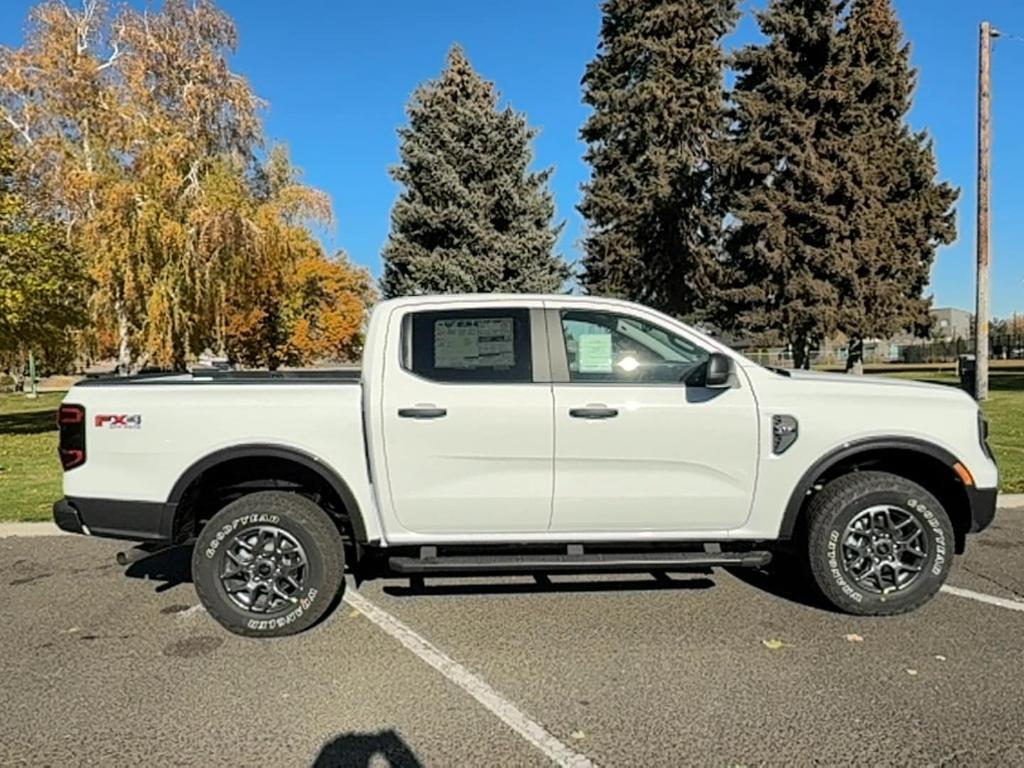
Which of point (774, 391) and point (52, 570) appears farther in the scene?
point (52, 570)

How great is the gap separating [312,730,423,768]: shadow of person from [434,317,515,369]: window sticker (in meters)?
2.05

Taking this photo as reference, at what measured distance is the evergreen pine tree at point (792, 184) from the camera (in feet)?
87.2

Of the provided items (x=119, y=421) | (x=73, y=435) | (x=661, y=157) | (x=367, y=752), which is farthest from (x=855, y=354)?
(x=367, y=752)

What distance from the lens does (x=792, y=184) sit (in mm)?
27125

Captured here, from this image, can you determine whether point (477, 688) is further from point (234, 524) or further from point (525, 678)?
point (234, 524)

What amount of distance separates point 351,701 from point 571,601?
1792 mm

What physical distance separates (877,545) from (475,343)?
8.67 ft

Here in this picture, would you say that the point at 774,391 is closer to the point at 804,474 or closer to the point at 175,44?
the point at 804,474

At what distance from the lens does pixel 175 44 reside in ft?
81.9

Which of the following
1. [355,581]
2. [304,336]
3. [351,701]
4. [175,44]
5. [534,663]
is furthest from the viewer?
[304,336]

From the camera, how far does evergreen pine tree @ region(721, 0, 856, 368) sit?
26.6 meters

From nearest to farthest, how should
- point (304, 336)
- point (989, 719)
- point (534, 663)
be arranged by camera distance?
point (989, 719), point (534, 663), point (304, 336)

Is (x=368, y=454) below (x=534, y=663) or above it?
above

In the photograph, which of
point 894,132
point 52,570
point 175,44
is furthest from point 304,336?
point 52,570
